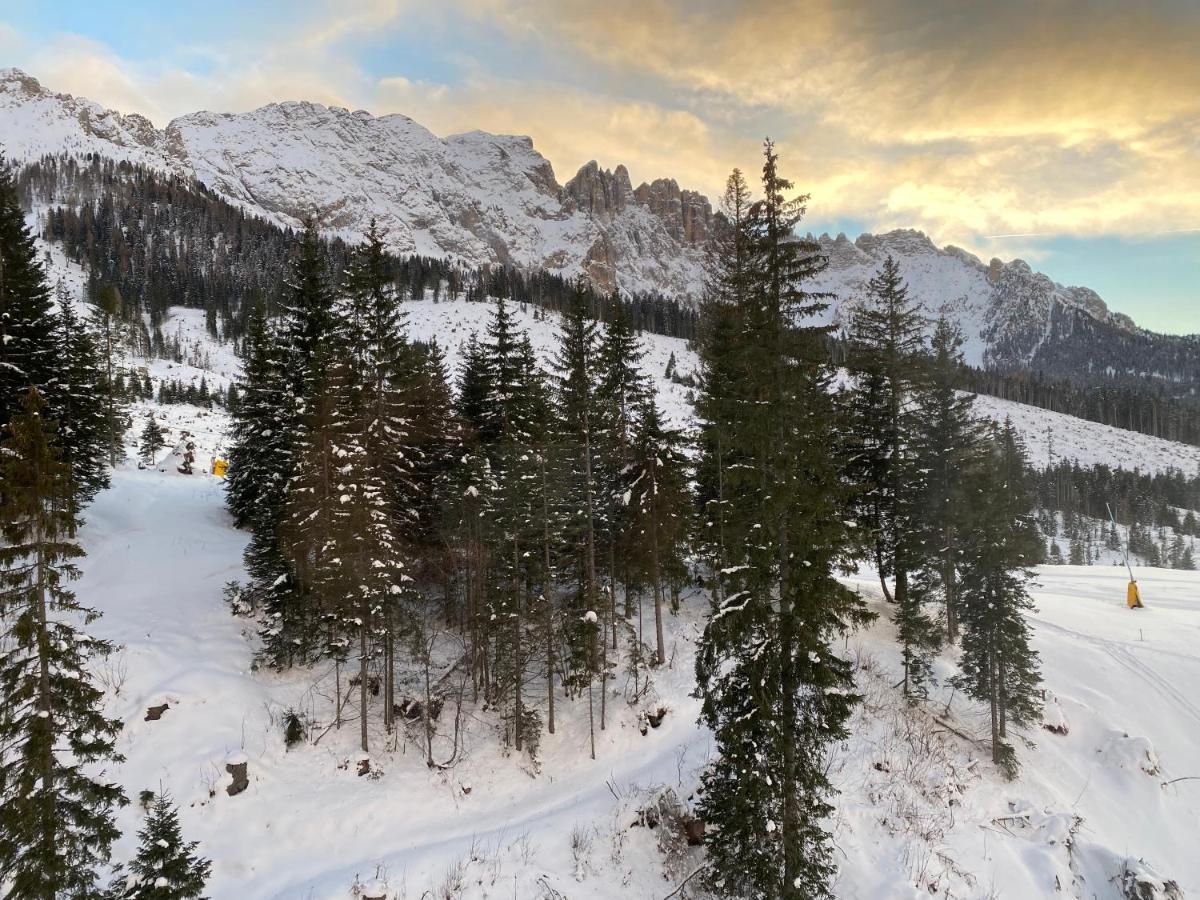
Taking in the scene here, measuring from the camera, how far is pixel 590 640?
78.8 ft

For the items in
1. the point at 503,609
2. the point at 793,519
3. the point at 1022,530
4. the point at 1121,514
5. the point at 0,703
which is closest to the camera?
the point at 0,703

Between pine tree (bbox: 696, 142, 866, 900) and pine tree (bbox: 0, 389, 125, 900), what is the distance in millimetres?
12800

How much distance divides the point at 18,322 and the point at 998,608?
41594mm

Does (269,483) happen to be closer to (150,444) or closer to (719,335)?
(719,335)

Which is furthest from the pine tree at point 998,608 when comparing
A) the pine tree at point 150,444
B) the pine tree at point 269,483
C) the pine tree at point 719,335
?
the pine tree at point 150,444

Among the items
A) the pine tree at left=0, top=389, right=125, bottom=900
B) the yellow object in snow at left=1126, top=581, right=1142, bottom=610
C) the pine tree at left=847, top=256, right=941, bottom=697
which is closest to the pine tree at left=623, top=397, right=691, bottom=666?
the pine tree at left=847, top=256, right=941, bottom=697

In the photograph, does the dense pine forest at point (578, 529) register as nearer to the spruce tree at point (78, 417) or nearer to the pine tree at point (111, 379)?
the spruce tree at point (78, 417)

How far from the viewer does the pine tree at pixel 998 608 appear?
20.4m

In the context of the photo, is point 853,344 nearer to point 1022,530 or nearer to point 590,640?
point 1022,530

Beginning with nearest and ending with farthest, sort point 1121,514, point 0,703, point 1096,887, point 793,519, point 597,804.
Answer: point 0,703, point 793,519, point 1096,887, point 597,804, point 1121,514

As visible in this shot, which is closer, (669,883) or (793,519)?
(793,519)

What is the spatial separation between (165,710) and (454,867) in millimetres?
11653

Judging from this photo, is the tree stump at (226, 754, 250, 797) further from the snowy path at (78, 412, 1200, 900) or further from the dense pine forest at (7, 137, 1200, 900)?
the dense pine forest at (7, 137, 1200, 900)

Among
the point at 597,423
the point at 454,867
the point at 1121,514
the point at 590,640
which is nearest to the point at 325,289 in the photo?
the point at 597,423
